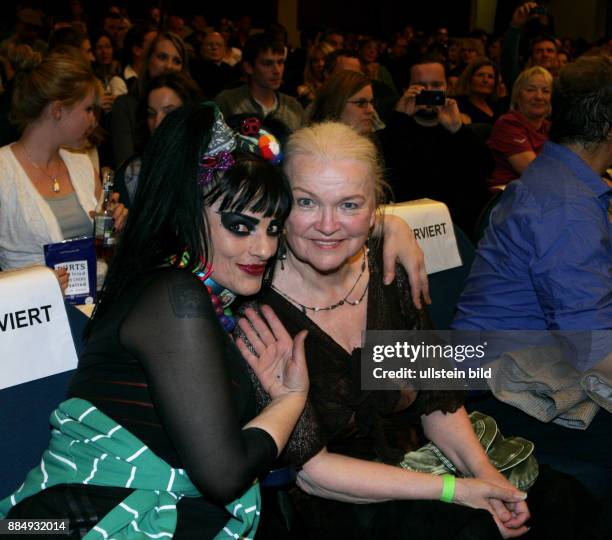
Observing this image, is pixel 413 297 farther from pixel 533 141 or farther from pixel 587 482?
pixel 533 141

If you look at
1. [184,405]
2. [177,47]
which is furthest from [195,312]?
[177,47]

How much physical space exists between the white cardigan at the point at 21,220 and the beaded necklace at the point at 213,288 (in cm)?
150

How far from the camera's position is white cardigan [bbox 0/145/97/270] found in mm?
2836

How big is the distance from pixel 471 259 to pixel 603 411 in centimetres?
69

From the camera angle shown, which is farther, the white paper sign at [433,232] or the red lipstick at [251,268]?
the white paper sign at [433,232]

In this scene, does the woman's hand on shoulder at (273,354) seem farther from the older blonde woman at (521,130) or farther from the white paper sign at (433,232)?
the older blonde woman at (521,130)

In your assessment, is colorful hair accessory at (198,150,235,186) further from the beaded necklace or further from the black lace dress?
the black lace dress

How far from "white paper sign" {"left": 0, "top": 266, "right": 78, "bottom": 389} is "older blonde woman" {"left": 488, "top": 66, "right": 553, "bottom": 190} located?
3.32 m

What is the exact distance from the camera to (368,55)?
9094 mm

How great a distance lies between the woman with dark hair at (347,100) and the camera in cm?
388

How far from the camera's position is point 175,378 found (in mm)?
1286

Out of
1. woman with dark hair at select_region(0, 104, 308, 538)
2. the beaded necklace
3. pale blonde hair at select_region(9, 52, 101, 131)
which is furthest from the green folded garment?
pale blonde hair at select_region(9, 52, 101, 131)

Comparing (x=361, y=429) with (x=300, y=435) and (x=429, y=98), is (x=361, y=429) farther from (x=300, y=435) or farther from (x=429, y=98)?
(x=429, y=98)

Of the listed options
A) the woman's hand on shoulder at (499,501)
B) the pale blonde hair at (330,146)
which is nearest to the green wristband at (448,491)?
the woman's hand on shoulder at (499,501)
